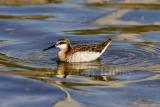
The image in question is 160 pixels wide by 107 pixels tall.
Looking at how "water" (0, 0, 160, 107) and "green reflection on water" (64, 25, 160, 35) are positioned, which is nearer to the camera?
"water" (0, 0, 160, 107)

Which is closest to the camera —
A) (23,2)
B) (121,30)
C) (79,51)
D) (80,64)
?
(80,64)

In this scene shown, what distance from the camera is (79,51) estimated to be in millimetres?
20016

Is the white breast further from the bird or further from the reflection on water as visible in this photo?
the reflection on water

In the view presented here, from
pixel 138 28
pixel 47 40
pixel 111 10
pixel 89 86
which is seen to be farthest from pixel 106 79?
pixel 111 10

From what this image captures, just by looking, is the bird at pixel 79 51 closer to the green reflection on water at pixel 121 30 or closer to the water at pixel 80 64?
the water at pixel 80 64

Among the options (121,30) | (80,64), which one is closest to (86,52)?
(80,64)

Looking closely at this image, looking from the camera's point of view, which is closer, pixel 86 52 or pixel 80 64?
pixel 80 64

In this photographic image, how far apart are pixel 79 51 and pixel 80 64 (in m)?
0.58

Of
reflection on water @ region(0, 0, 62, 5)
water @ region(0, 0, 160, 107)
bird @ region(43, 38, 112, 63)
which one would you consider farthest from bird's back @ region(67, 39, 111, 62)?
reflection on water @ region(0, 0, 62, 5)

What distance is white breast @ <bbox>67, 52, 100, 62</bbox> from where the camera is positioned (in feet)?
65.1

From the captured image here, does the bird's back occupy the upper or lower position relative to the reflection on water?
lower

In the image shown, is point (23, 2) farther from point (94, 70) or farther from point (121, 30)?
point (94, 70)

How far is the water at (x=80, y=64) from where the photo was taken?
53.1 feet

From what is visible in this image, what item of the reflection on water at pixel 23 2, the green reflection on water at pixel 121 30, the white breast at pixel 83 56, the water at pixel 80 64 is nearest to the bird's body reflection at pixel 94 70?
the water at pixel 80 64
